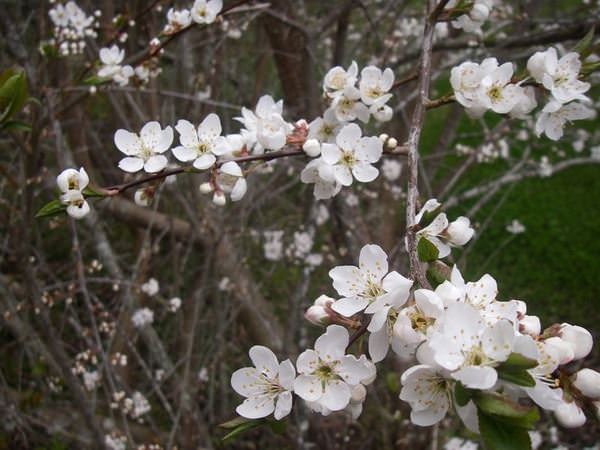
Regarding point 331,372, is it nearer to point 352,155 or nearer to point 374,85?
point 352,155

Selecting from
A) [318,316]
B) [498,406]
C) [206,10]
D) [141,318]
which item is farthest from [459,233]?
[141,318]

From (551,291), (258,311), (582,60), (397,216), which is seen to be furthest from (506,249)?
(582,60)

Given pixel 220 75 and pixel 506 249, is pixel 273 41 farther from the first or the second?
pixel 506 249

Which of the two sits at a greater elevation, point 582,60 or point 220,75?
point 582,60

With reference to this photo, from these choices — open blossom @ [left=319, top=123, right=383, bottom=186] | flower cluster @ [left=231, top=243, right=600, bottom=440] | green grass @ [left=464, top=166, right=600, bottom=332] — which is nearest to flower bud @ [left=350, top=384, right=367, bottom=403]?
flower cluster @ [left=231, top=243, right=600, bottom=440]

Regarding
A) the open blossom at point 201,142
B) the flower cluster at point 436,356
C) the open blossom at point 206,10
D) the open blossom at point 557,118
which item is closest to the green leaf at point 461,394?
the flower cluster at point 436,356
